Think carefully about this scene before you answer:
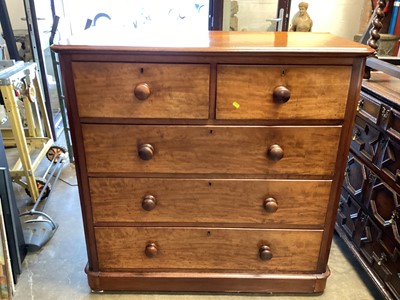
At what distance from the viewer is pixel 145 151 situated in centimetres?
119

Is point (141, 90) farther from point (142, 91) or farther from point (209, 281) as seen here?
point (209, 281)

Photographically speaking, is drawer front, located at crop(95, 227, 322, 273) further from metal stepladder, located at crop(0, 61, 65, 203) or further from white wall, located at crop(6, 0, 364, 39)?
white wall, located at crop(6, 0, 364, 39)

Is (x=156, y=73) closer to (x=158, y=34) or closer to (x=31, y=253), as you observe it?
(x=158, y=34)

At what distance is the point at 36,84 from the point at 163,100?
1.39 m

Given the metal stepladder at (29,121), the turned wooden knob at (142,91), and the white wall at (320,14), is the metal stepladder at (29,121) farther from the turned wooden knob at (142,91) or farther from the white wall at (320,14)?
the white wall at (320,14)

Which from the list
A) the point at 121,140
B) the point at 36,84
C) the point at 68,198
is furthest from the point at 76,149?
the point at 36,84

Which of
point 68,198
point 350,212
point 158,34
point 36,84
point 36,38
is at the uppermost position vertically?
point 158,34

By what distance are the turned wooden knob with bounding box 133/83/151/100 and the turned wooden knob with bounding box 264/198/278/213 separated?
565 mm

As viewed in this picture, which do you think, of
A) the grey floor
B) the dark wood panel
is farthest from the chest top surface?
the grey floor

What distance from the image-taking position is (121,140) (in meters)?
→ 1.21

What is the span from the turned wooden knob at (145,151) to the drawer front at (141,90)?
0.34ft

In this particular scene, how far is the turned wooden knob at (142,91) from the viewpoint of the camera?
1104 mm

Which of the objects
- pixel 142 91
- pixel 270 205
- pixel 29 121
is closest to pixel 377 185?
pixel 270 205

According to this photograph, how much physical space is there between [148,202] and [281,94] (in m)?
0.59
